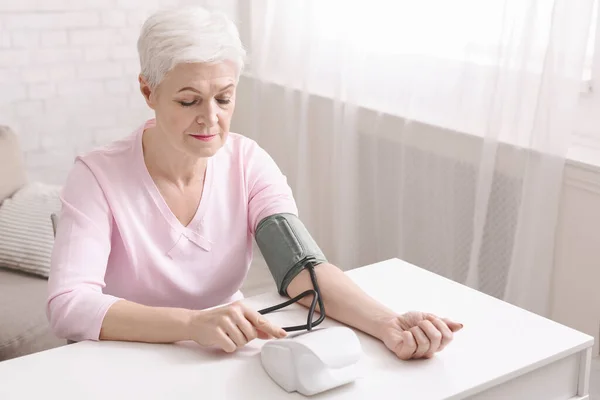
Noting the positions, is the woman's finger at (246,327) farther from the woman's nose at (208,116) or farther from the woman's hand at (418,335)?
the woman's nose at (208,116)

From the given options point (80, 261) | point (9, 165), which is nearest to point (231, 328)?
point (80, 261)

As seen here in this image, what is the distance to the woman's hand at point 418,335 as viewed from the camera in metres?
1.21

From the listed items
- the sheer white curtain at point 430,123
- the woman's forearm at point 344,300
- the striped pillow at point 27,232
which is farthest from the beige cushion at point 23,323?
the sheer white curtain at point 430,123

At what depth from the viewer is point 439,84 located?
2.47 metres

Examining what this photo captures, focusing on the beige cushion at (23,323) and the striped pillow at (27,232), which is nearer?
the beige cushion at (23,323)

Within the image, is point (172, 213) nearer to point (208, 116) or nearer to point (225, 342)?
point (208, 116)

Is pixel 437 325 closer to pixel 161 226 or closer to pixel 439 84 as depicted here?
pixel 161 226

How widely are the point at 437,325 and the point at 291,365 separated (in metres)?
0.26

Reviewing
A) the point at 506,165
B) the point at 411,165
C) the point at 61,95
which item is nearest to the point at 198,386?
the point at 506,165

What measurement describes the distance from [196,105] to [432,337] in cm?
62

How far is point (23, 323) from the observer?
7.05 feet

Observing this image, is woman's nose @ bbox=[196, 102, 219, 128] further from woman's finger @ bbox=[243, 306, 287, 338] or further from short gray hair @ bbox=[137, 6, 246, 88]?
woman's finger @ bbox=[243, 306, 287, 338]

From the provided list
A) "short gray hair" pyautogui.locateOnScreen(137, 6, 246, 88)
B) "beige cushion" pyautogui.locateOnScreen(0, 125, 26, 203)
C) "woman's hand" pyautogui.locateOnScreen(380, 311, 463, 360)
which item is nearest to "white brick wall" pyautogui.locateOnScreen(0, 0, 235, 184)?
"beige cushion" pyautogui.locateOnScreen(0, 125, 26, 203)

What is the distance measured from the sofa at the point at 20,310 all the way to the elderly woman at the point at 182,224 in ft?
2.09
